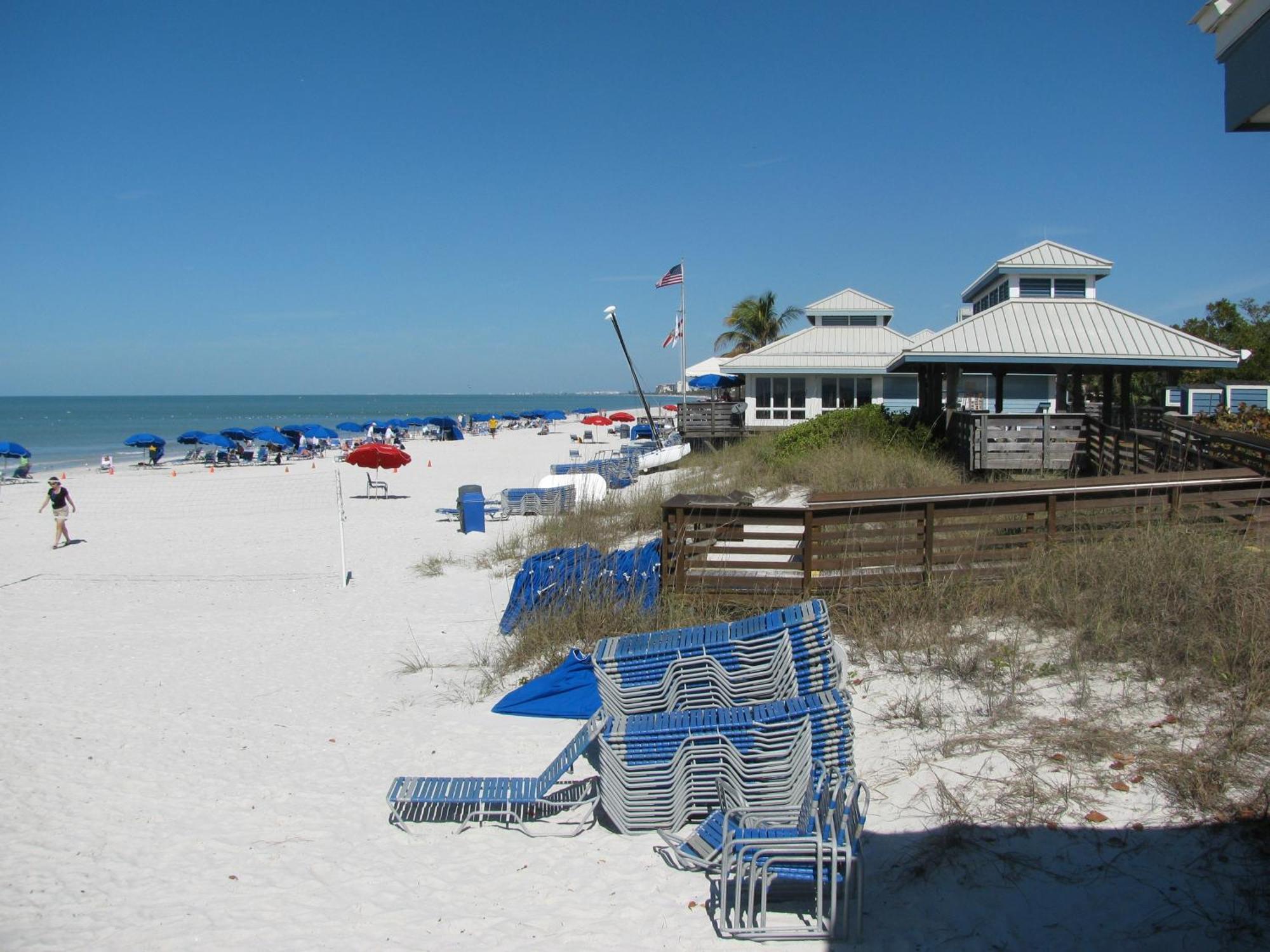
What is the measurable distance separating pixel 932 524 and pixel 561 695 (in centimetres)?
370

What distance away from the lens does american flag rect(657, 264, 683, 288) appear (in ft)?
95.0

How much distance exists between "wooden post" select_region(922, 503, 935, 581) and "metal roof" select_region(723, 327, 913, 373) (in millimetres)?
22897

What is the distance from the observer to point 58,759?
7.06 metres

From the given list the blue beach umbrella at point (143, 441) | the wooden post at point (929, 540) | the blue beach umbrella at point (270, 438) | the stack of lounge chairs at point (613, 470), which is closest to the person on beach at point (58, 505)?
the stack of lounge chairs at point (613, 470)

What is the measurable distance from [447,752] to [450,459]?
36.7m

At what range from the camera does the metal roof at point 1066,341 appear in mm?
17422

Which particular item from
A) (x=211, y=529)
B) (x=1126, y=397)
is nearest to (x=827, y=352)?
(x=1126, y=397)

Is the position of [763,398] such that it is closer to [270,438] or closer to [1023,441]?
[1023,441]

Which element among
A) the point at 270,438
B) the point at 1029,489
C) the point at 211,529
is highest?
the point at 1029,489

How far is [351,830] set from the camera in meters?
5.71

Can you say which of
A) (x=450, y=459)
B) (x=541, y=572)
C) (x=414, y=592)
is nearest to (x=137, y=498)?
(x=450, y=459)

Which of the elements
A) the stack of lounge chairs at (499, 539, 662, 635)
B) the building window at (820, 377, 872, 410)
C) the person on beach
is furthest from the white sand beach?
the building window at (820, 377, 872, 410)

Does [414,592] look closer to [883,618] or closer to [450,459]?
[883,618]

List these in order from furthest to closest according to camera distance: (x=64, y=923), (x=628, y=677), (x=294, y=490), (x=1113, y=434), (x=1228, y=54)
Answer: (x=294, y=490) < (x=1113, y=434) < (x=628, y=677) < (x=64, y=923) < (x=1228, y=54)
